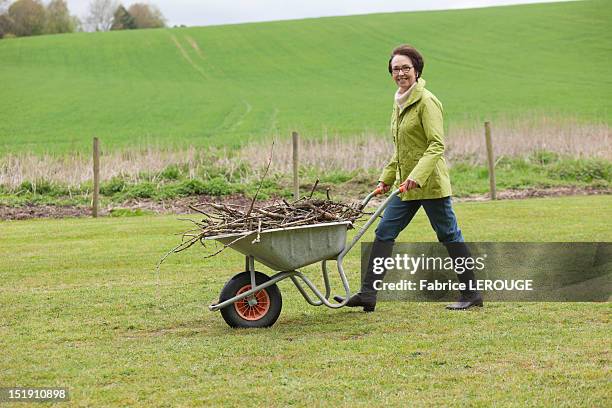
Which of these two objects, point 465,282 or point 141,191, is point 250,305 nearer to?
point 465,282

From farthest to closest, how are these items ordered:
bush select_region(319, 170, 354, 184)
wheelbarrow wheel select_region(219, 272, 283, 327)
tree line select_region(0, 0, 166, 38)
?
tree line select_region(0, 0, 166, 38) → bush select_region(319, 170, 354, 184) → wheelbarrow wheel select_region(219, 272, 283, 327)

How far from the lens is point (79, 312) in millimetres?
6477

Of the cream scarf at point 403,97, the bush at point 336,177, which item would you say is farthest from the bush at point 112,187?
the cream scarf at point 403,97

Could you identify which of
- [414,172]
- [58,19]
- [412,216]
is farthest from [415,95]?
[58,19]

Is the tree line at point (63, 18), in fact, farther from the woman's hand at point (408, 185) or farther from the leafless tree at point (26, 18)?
the woman's hand at point (408, 185)

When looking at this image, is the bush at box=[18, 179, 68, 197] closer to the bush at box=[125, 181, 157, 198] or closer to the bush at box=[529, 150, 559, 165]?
the bush at box=[125, 181, 157, 198]

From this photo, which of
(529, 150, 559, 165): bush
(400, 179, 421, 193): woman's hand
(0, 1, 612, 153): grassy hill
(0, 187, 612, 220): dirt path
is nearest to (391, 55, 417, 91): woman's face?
(400, 179, 421, 193): woman's hand

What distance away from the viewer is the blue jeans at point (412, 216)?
606cm

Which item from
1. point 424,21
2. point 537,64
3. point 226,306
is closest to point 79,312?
point 226,306

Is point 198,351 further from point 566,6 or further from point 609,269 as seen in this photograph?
point 566,6

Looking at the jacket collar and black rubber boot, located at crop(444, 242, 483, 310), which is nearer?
the jacket collar

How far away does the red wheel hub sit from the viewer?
5750 mm

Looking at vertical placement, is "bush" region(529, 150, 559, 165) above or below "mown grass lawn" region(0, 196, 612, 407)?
above

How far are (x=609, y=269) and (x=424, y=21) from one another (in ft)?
157
